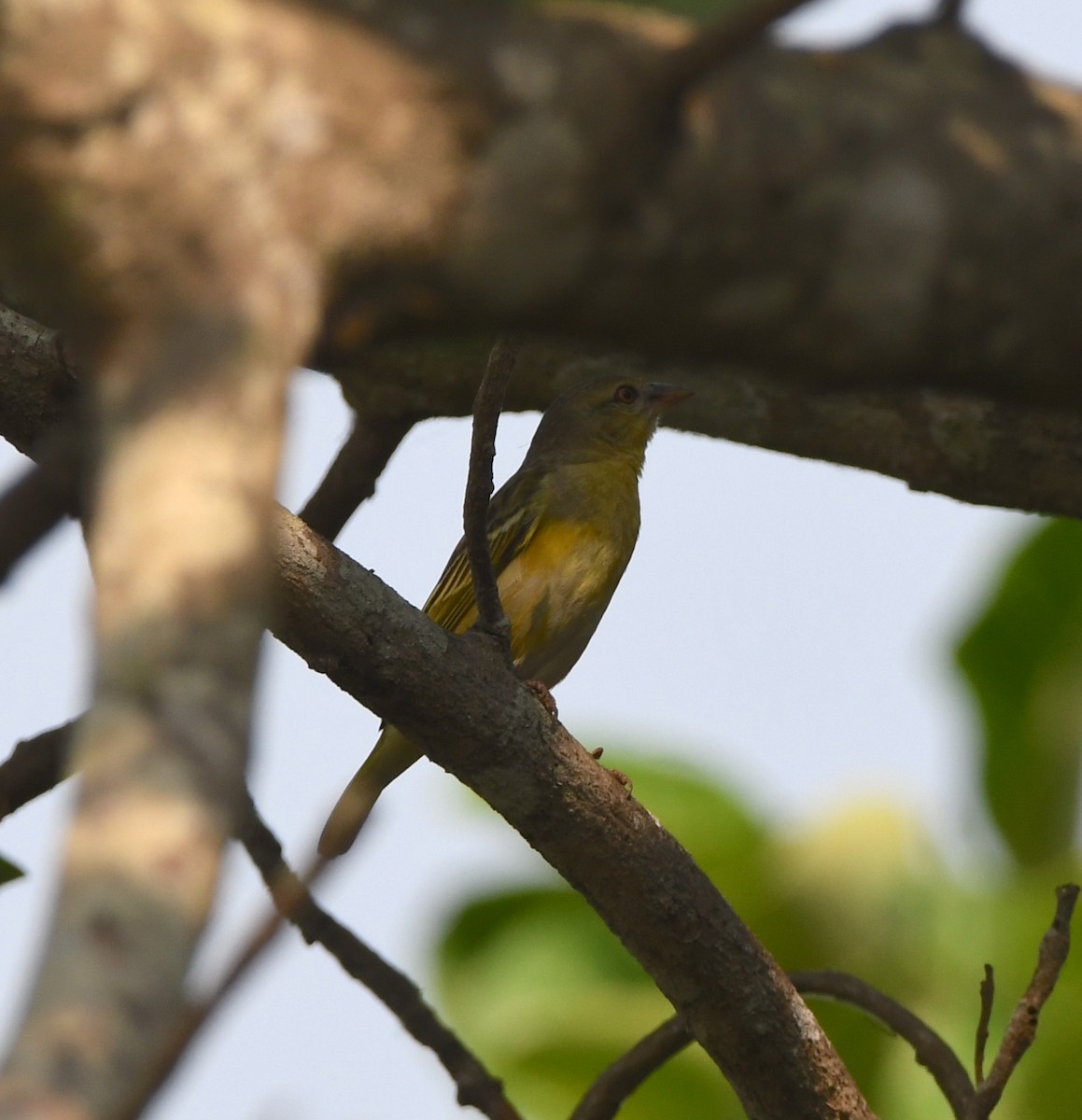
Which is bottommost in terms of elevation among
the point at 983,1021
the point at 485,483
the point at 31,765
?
the point at 31,765

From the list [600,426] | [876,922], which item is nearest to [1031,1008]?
[600,426]

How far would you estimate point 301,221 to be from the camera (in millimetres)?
1433

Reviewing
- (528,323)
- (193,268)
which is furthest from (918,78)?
(193,268)

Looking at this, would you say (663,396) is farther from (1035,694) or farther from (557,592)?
(1035,694)

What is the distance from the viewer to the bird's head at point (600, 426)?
6910mm

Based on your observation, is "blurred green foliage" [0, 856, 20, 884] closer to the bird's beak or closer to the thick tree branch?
the thick tree branch

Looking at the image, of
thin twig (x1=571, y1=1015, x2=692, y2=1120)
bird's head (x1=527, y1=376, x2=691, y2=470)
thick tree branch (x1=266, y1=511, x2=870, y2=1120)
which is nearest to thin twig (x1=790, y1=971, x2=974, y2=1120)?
thick tree branch (x1=266, y1=511, x2=870, y2=1120)

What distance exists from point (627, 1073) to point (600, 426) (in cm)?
341

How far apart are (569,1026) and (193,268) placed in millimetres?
7208

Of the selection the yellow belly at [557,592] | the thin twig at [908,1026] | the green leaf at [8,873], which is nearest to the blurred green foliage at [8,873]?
the green leaf at [8,873]

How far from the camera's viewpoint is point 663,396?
6.30 metres

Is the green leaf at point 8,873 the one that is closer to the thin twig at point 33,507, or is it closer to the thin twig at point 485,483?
the thin twig at point 485,483

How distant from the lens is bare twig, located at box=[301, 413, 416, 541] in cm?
483

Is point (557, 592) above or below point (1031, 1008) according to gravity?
above
